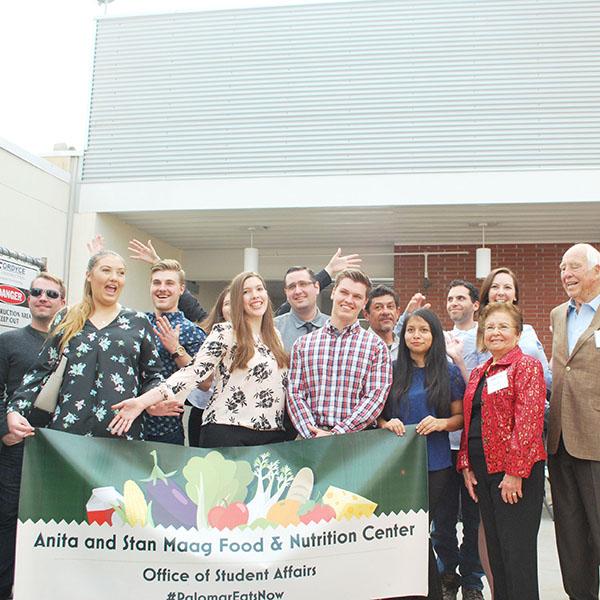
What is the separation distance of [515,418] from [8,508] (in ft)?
9.56

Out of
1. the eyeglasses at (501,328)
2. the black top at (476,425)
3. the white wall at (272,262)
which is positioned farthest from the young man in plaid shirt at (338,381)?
the white wall at (272,262)

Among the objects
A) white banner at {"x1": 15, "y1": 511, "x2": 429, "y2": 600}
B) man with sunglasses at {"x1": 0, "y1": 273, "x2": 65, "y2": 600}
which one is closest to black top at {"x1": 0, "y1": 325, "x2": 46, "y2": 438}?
man with sunglasses at {"x1": 0, "y1": 273, "x2": 65, "y2": 600}

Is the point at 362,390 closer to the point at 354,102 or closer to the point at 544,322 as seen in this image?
the point at 354,102

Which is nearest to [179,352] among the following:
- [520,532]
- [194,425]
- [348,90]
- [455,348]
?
[194,425]

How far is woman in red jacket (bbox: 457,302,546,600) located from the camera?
11.0ft

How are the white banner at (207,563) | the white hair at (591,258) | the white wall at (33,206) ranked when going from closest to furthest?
the white banner at (207,563) → the white hair at (591,258) → the white wall at (33,206)

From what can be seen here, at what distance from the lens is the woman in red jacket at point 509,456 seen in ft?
11.0

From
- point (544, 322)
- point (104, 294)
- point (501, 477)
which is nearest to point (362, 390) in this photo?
point (501, 477)

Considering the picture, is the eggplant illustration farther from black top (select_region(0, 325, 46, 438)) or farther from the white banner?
black top (select_region(0, 325, 46, 438))

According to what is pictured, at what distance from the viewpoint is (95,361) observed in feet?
11.5

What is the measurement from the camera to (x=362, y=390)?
364cm

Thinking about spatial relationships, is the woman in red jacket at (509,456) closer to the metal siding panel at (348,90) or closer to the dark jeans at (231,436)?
the dark jeans at (231,436)

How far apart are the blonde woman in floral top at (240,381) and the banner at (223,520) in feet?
0.46

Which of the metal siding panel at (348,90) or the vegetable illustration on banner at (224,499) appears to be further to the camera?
the metal siding panel at (348,90)
